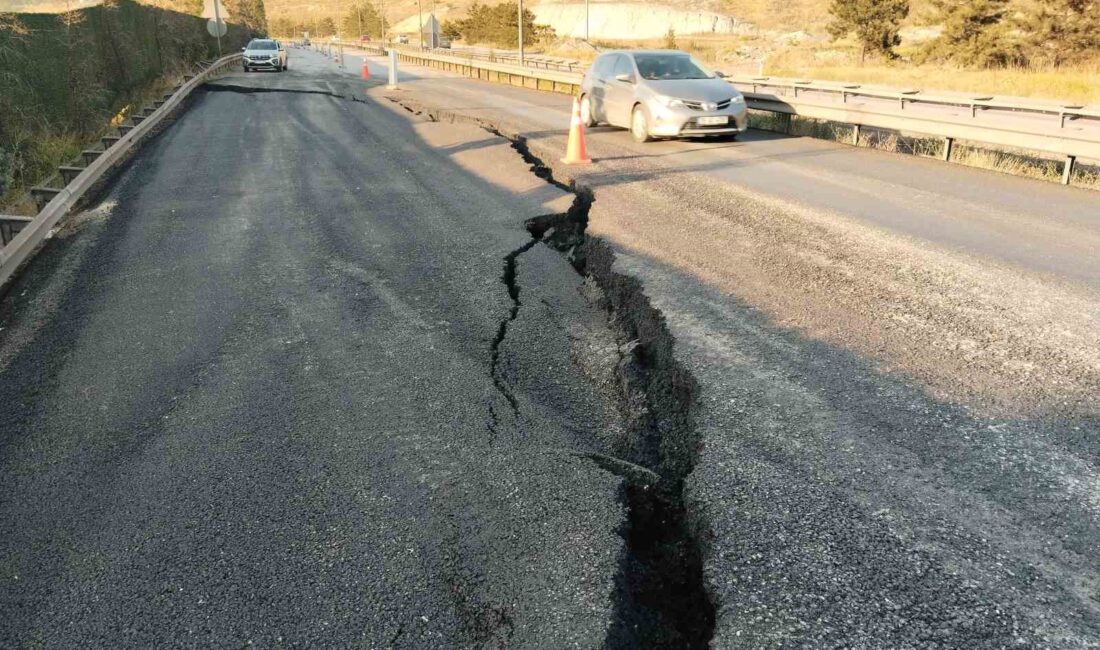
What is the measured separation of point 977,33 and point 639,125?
2965cm

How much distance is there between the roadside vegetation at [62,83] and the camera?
10.3m

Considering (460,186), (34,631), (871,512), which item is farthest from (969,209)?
(34,631)

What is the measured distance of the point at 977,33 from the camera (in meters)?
34.9

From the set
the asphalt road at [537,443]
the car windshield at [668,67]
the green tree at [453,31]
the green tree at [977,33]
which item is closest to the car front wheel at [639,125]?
the car windshield at [668,67]

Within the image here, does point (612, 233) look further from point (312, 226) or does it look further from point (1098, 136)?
point (1098, 136)

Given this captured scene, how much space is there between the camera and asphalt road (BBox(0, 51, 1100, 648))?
241 centimetres

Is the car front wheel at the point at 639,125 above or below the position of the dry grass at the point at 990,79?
below

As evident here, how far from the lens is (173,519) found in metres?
2.91

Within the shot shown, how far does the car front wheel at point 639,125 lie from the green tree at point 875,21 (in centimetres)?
3749

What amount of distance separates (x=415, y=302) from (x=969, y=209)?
19.7ft

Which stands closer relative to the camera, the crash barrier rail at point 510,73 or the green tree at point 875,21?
the crash barrier rail at point 510,73

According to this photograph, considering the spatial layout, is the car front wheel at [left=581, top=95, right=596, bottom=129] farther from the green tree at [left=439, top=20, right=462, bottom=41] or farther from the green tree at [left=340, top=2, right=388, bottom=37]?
the green tree at [left=340, top=2, right=388, bottom=37]

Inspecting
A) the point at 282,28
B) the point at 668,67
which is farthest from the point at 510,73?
the point at 282,28

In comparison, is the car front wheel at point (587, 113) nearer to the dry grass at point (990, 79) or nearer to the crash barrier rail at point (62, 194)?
the crash barrier rail at point (62, 194)
